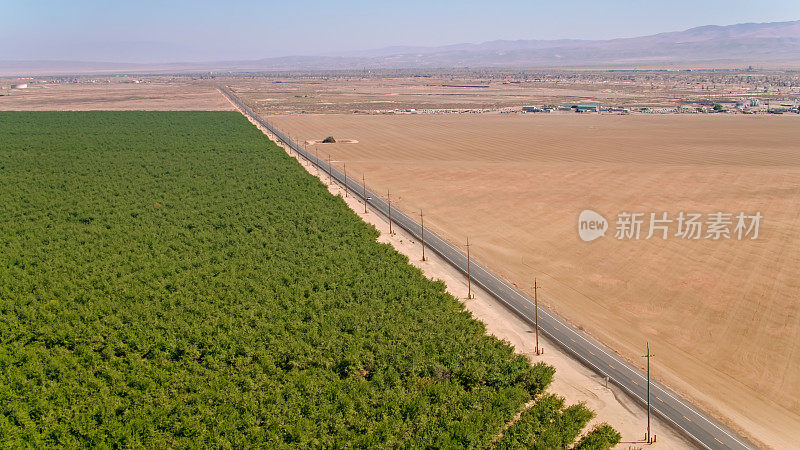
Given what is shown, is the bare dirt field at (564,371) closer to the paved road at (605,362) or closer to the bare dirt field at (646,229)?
the paved road at (605,362)

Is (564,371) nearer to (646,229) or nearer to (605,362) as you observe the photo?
(605,362)

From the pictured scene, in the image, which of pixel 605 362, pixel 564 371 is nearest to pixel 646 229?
pixel 605 362

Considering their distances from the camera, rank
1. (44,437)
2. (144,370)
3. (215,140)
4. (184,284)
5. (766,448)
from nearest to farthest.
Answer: (44,437) → (766,448) → (144,370) → (184,284) → (215,140)

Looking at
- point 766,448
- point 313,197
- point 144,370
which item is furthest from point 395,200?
point 766,448

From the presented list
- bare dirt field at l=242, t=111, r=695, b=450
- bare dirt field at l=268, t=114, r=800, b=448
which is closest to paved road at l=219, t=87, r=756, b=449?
bare dirt field at l=242, t=111, r=695, b=450

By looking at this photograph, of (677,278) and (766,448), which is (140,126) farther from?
(766,448)

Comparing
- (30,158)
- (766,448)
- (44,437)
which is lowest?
(766,448)

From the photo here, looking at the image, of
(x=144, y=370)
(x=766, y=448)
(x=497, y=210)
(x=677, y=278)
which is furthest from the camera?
(x=497, y=210)

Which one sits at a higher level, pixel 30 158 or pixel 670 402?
pixel 30 158
